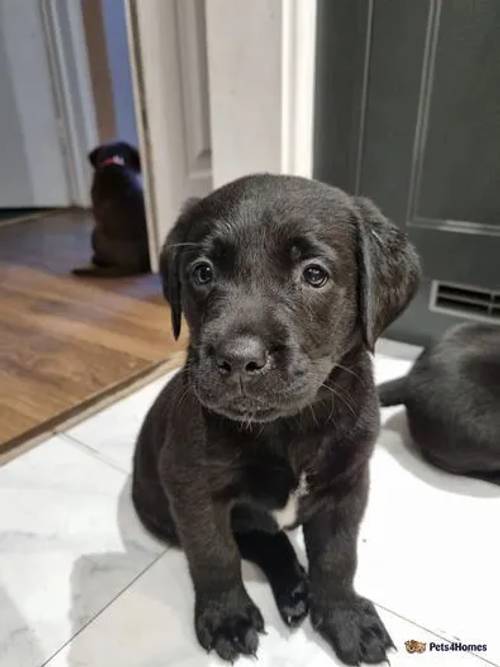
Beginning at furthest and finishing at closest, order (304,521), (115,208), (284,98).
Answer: (115,208)
(284,98)
(304,521)

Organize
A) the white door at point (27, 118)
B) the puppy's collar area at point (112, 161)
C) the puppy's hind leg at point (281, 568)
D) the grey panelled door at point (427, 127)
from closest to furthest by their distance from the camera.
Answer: the puppy's hind leg at point (281, 568)
the grey panelled door at point (427, 127)
the puppy's collar area at point (112, 161)
the white door at point (27, 118)

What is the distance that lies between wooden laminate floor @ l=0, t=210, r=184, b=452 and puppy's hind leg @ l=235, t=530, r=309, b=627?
0.89 metres

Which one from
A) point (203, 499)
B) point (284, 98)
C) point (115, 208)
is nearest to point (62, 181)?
point (115, 208)

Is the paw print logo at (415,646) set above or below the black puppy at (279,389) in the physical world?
below

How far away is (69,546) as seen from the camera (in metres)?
1.35

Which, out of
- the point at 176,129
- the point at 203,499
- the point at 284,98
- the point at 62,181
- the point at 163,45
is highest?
the point at 163,45

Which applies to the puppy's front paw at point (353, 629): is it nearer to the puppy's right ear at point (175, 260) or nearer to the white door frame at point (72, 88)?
the puppy's right ear at point (175, 260)

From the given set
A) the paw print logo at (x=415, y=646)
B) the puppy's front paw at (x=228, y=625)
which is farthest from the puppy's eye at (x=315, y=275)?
the paw print logo at (x=415, y=646)

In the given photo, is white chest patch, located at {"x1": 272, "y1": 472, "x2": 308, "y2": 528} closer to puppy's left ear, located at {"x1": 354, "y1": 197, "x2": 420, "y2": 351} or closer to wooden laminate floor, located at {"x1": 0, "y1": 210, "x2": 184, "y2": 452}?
puppy's left ear, located at {"x1": 354, "y1": 197, "x2": 420, "y2": 351}

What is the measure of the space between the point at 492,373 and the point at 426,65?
3.91 feet

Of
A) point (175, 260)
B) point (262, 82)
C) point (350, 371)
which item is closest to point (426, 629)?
point (350, 371)

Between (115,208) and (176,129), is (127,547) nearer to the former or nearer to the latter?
(176,129)

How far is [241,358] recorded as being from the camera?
0.80 metres

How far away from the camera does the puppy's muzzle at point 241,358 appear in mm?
799
